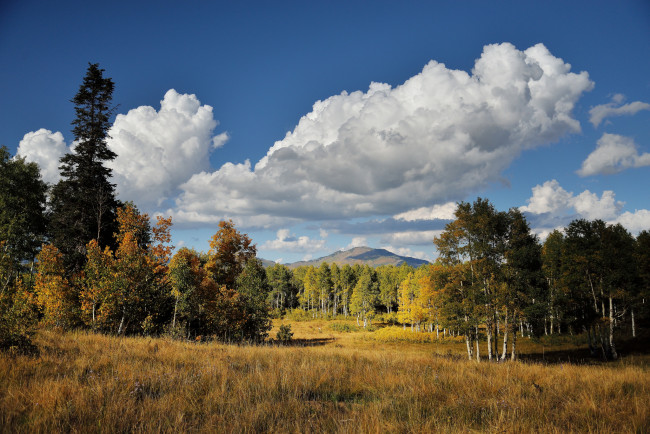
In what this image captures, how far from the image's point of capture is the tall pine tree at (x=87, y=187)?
25172 mm

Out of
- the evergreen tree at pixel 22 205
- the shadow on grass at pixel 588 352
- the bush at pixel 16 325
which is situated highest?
the evergreen tree at pixel 22 205

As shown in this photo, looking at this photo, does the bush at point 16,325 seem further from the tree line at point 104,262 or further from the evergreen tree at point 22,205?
the evergreen tree at point 22,205

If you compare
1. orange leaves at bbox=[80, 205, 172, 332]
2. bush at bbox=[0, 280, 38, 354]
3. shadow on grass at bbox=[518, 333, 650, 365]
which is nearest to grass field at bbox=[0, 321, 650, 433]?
bush at bbox=[0, 280, 38, 354]

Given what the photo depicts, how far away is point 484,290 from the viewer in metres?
25.7

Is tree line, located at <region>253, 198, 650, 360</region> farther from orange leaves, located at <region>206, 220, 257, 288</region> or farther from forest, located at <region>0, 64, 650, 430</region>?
orange leaves, located at <region>206, 220, 257, 288</region>

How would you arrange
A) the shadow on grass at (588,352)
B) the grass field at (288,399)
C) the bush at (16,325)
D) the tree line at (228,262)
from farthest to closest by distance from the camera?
1. the shadow on grass at (588,352)
2. the tree line at (228,262)
3. the bush at (16,325)
4. the grass field at (288,399)

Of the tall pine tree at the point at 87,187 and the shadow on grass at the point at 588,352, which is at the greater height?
the tall pine tree at the point at 87,187

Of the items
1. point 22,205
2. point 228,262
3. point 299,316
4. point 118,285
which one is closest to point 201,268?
point 228,262

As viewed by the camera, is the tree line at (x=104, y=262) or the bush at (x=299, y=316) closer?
the tree line at (x=104, y=262)

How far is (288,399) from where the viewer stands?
214 inches

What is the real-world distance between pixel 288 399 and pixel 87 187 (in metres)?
30.1

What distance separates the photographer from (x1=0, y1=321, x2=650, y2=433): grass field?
4.07m

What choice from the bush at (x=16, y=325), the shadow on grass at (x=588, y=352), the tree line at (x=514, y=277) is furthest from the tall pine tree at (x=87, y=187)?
the shadow on grass at (x=588, y=352)

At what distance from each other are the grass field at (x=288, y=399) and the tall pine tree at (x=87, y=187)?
22112mm
